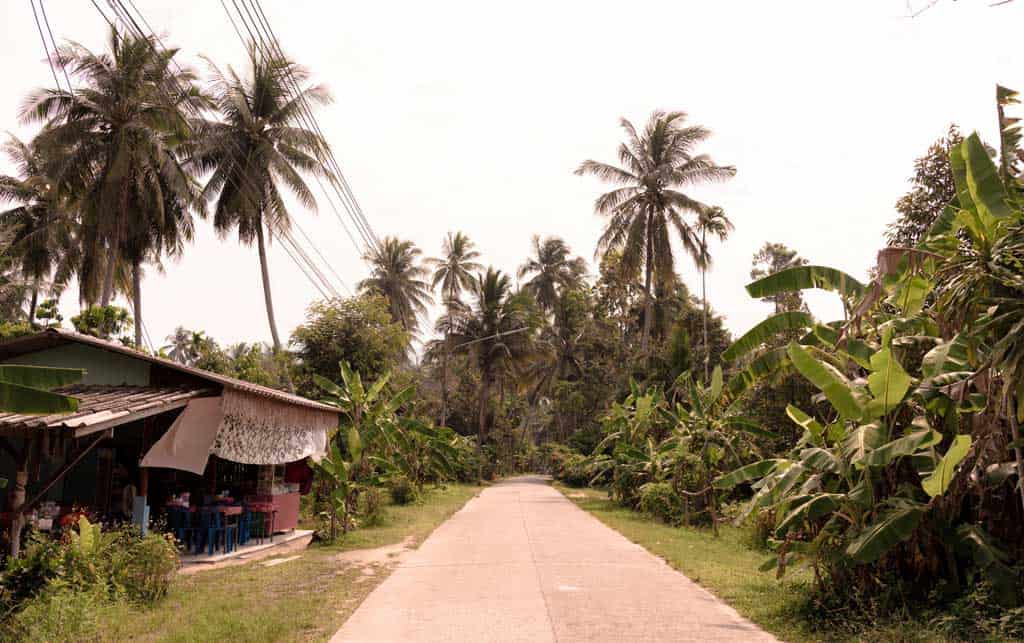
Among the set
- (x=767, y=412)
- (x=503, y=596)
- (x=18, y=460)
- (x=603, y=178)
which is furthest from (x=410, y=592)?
(x=603, y=178)

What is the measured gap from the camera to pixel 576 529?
18.5 meters

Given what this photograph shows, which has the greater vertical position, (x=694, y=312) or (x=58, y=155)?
(x=58, y=155)

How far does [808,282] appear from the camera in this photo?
9.62m

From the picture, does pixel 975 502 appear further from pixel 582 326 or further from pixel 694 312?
pixel 582 326

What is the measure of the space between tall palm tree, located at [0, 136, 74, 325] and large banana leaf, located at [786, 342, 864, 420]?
3137 centimetres

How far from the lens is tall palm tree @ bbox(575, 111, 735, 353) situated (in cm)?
3322

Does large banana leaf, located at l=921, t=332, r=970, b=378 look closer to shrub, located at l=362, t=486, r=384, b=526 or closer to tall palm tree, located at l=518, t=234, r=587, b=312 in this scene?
shrub, located at l=362, t=486, r=384, b=526

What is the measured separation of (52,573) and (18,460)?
144 cm

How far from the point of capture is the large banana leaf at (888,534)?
732cm

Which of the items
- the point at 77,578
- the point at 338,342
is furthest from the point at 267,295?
the point at 77,578

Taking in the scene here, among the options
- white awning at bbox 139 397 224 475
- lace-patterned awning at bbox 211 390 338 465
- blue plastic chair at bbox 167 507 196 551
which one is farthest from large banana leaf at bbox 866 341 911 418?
blue plastic chair at bbox 167 507 196 551

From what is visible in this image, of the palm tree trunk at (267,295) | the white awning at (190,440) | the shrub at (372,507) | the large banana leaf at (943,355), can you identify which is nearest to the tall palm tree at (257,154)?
the palm tree trunk at (267,295)

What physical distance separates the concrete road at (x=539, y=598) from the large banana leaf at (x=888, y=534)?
1.22m

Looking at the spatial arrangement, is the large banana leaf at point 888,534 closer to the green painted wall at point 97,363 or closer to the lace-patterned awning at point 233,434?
the lace-patterned awning at point 233,434
